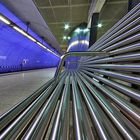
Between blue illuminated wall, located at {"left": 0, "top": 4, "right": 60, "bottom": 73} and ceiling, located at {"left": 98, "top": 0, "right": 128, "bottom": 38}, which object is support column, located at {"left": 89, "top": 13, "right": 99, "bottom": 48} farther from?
blue illuminated wall, located at {"left": 0, "top": 4, "right": 60, "bottom": 73}

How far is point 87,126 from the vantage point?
630 millimetres

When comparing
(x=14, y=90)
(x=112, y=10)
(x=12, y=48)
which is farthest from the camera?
(x=12, y=48)

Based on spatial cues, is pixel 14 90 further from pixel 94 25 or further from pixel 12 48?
pixel 12 48

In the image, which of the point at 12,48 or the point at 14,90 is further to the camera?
the point at 12,48

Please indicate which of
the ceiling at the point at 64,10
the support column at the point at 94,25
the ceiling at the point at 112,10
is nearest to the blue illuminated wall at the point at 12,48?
the ceiling at the point at 64,10

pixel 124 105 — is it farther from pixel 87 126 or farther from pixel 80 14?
pixel 80 14

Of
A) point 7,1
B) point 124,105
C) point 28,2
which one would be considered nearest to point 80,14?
point 28,2

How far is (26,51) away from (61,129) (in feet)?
30.9

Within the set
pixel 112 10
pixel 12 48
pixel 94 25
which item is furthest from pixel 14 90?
pixel 12 48

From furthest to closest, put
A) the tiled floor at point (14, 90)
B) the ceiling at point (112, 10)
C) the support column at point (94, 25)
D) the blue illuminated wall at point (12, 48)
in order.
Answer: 1. the blue illuminated wall at point (12, 48)
2. the support column at point (94, 25)
3. the ceiling at point (112, 10)
4. the tiled floor at point (14, 90)

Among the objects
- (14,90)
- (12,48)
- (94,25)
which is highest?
(94,25)

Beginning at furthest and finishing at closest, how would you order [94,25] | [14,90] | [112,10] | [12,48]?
[12,48] → [112,10] → [94,25] → [14,90]

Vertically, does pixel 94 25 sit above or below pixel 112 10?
below

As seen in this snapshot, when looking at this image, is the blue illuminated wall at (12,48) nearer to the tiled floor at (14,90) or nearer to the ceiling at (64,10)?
the ceiling at (64,10)
